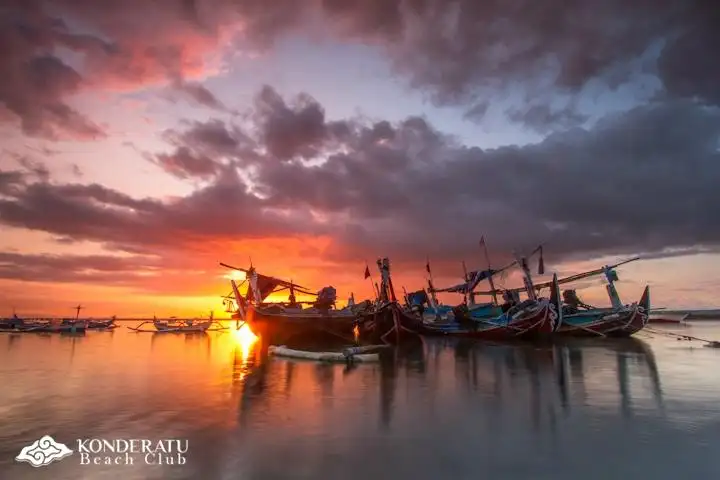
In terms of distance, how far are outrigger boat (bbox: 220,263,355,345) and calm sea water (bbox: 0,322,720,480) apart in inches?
682

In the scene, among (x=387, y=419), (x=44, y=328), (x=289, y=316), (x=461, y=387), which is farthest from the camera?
(x=44, y=328)

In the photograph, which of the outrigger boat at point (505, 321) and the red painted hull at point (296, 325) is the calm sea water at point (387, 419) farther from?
the red painted hull at point (296, 325)

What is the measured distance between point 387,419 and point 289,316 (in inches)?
1224

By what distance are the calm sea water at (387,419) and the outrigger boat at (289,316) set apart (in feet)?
56.8

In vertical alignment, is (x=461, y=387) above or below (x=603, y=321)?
below

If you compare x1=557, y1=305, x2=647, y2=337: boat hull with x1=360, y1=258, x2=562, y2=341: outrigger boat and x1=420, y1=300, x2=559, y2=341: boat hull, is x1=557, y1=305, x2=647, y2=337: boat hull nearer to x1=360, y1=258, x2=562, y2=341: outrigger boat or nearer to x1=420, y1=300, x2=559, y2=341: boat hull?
x1=420, y1=300, x2=559, y2=341: boat hull

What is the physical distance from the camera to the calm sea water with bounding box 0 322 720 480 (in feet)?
31.8

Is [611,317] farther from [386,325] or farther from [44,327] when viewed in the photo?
[44,327]

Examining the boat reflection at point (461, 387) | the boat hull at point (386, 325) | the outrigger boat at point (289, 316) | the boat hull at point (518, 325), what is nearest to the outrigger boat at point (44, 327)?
the outrigger boat at point (289, 316)

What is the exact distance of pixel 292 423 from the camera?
44.4ft

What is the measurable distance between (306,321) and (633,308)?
36.5 meters

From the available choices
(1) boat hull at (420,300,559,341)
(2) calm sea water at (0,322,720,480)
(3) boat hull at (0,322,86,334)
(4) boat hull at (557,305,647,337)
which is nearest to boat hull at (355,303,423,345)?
(1) boat hull at (420,300,559,341)

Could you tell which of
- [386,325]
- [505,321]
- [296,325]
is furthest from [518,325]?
[296,325]

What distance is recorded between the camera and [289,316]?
144 ft
